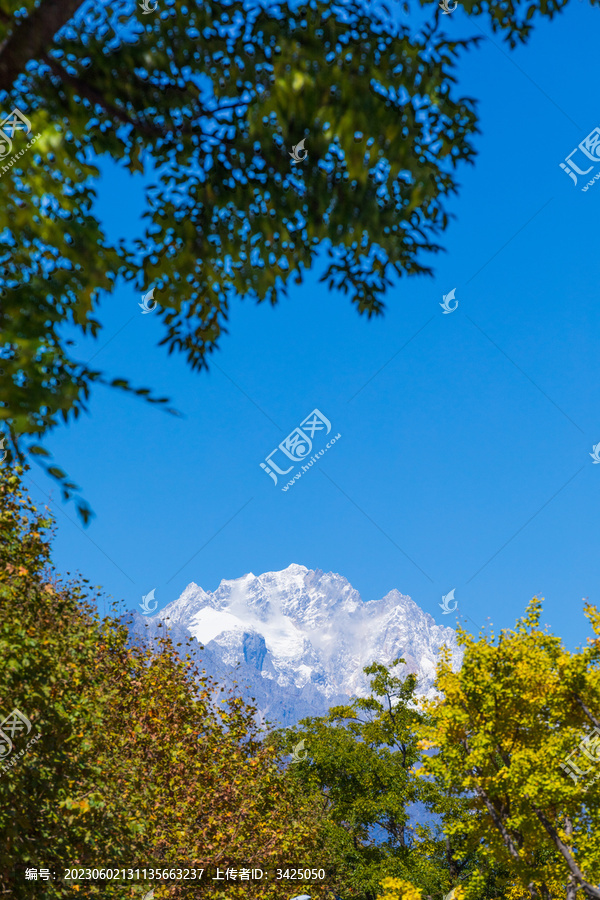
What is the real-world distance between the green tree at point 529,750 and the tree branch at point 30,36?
64.2 ft

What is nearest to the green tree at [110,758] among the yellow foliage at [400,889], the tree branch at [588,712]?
the yellow foliage at [400,889]

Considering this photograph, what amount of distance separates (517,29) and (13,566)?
9794 mm

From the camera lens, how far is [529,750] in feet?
57.6

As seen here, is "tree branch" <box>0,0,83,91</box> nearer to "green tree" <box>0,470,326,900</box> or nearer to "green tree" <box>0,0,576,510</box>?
"green tree" <box>0,0,576,510</box>

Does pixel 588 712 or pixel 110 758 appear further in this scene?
pixel 588 712

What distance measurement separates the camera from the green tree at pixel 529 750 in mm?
17297

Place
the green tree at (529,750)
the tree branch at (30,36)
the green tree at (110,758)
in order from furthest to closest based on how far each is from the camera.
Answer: the green tree at (529,750), the green tree at (110,758), the tree branch at (30,36)

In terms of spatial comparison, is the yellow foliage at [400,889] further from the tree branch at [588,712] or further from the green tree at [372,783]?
the green tree at [372,783]

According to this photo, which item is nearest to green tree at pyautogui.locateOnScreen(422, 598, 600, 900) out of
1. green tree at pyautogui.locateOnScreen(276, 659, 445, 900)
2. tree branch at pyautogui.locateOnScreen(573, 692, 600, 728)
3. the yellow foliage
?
tree branch at pyautogui.locateOnScreen(573, 692, 600, 728)

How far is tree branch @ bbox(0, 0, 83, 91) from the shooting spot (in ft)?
10.4

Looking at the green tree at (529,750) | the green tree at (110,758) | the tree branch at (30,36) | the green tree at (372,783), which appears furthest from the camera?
the green tree at (372,783)

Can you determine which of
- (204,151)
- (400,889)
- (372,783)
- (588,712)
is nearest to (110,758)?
(204,151)

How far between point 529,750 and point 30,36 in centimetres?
1996

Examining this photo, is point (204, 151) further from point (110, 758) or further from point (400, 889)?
point (400, 889)
